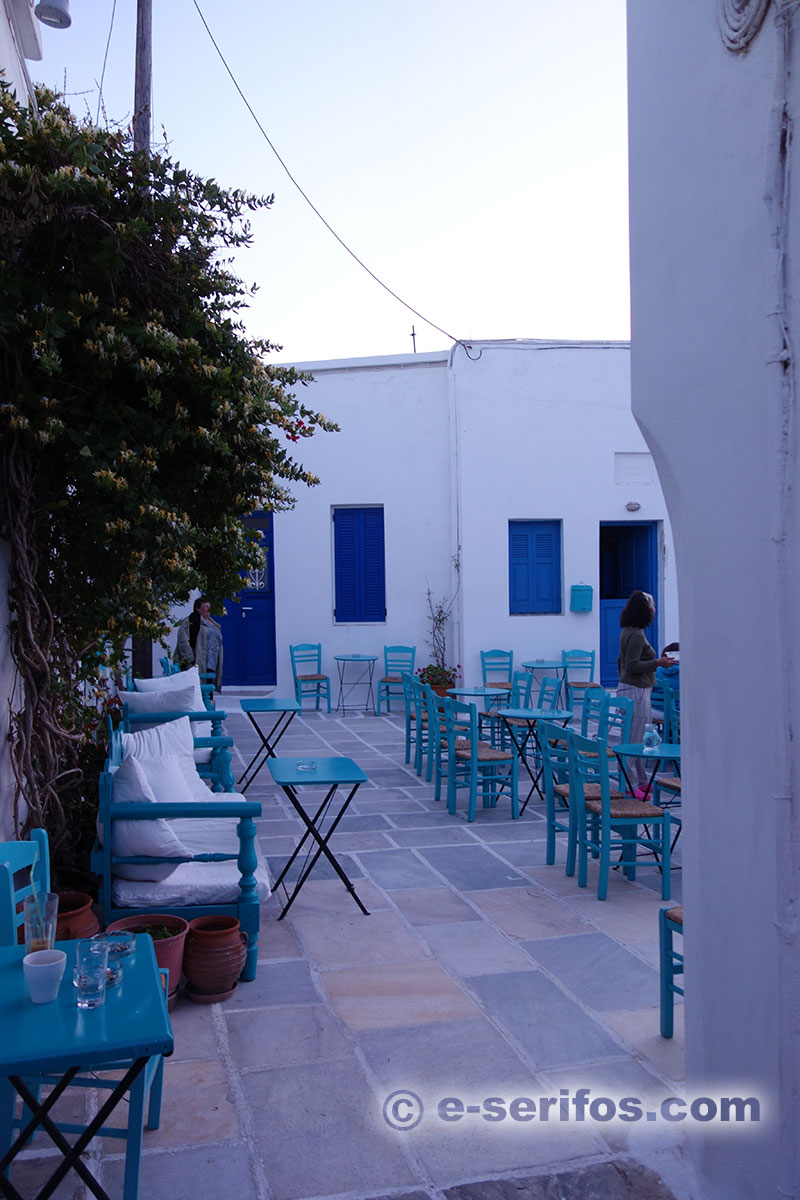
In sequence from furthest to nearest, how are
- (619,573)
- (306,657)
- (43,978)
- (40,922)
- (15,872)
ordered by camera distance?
(619,573) → (306,657) → (15,872) → (40,922) → (43,978)

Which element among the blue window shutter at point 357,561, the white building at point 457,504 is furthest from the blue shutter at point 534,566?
the blue window shutter at point 357,561

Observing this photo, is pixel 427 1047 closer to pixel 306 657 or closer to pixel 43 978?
pixel 43 978

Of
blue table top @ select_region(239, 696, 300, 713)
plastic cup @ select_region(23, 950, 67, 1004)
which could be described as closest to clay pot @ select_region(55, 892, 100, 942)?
plastic cup @ select_region(23, 950, 67, 1004)

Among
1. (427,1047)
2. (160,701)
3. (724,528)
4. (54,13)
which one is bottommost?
(427,1047)

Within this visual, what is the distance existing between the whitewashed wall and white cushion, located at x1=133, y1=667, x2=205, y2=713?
4.79 metres

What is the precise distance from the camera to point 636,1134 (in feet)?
9.05

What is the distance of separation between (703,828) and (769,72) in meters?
1.81

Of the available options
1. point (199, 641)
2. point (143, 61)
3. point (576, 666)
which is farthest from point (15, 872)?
point (576, 666)

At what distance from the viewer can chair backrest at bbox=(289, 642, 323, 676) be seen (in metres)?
11.7

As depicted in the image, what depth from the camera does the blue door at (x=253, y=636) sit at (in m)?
11.9

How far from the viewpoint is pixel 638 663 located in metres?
6.89

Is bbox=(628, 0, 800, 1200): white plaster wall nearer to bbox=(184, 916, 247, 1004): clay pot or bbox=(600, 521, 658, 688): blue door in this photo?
bbox=(184, 916, 247, 1004): clay pot

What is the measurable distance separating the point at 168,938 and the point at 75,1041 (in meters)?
1.62

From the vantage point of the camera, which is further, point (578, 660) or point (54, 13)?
point (578, 660)
